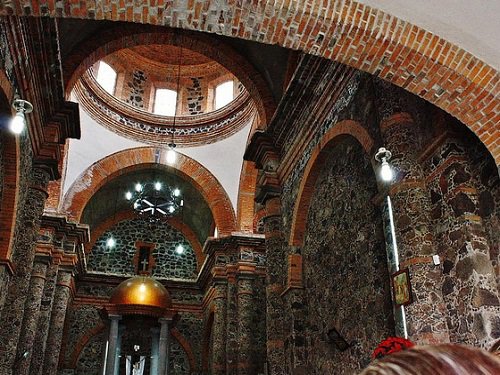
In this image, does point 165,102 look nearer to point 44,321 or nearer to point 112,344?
point 112,344

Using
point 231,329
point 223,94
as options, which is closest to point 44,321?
point 231,329

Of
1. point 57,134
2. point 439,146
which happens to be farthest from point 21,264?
point 439,146

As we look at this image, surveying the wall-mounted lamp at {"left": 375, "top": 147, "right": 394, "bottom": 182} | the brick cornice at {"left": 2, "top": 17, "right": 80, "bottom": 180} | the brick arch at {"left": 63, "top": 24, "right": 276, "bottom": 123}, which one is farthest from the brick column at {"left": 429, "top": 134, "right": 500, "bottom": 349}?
the brick arch at {"left": 63, "top": 24, "right": 276, "bottom": 123}

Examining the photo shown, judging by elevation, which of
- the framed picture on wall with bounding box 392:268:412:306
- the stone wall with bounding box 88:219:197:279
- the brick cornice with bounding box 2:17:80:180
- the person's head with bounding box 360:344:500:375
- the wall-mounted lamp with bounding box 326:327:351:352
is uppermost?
the stone wall with bounding box 88:219:197:279

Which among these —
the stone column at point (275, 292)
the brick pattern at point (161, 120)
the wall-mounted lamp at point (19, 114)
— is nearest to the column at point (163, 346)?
the brick pattern at point (161, 120)

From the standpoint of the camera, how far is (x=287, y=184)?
1019cm

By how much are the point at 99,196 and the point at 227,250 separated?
21.1 feet

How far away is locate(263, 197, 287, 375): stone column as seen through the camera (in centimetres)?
934

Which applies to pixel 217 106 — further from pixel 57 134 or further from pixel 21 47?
pixel 21 47

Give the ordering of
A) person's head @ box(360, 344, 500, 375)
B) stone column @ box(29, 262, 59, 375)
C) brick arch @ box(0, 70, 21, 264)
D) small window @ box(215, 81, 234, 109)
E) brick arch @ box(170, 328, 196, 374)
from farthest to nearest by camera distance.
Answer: brick arch @ box(170, 328, 196, 374), small window @ box(215, 81, 234, 109), stone column @ box(29, 262, 59, 375), brick arch @ box(0, 70, 21, 264), person's head @ box(360, 344, 500, 375)

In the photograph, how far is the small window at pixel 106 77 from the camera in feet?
58.2

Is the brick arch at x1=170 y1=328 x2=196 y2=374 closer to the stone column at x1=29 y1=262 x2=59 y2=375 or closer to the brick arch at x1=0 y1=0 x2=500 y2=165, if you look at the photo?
→ the stone column at x1=29 y1=262 x2=59 y2=375

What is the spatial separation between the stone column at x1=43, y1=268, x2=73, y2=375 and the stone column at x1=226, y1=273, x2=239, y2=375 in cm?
488

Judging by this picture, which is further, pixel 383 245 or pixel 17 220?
pixel 17 220
